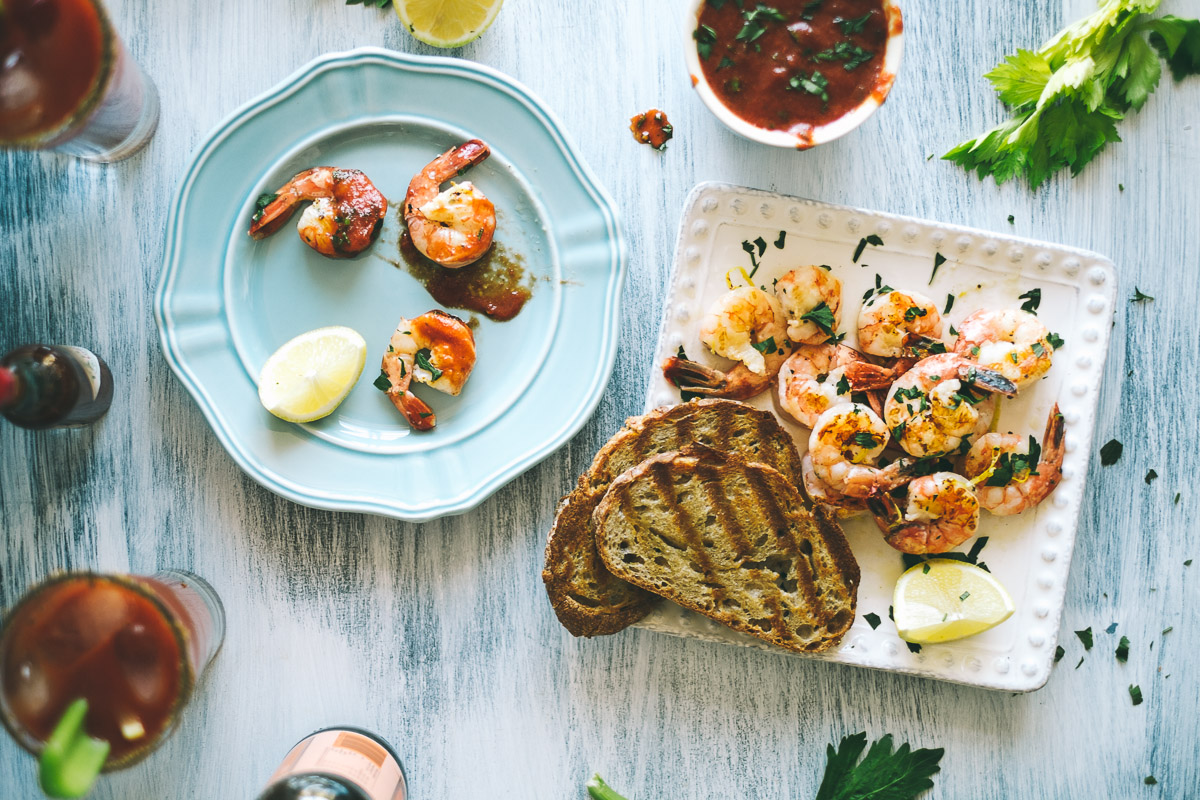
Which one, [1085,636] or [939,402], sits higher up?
[939,402]

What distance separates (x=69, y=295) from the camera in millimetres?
2268

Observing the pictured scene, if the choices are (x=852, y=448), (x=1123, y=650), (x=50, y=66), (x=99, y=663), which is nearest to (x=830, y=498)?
(x=852, y=448)

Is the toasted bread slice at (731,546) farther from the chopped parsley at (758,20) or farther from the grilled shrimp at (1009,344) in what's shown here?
the chopped parsley at (758,20)

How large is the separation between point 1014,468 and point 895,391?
360 mm

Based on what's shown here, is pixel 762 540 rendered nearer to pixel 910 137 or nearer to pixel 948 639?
pixel 948 639

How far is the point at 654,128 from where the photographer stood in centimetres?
229

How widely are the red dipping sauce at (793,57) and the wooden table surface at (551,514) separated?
0.77 feet

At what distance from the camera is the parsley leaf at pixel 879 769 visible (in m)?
2.26

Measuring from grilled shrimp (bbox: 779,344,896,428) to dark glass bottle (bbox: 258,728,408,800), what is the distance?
1432 millimetres

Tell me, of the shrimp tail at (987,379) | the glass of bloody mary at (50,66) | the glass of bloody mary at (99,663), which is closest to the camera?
the glass of bloody mary at (99,663)

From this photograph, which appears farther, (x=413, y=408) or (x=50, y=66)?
(x=413, y=408)

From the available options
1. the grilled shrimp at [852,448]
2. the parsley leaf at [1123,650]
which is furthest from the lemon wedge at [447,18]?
the parsley leaf at [1123,650]

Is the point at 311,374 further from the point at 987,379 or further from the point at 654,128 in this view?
the point at 987,379

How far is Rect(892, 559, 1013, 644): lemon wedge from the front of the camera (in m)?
2.09
